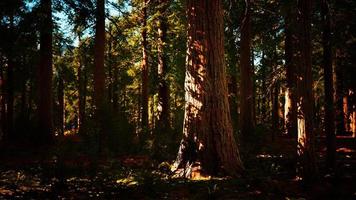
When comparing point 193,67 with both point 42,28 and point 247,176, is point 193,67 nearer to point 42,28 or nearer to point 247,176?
point 247,176

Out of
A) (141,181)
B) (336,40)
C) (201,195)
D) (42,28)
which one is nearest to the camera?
(201,195)

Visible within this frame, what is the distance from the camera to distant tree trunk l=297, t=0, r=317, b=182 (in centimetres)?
765

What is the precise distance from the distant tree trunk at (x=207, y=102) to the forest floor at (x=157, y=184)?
1.65 feet

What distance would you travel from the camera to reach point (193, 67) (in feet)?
27.9

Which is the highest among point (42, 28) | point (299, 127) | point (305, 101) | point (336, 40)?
point (42, 28)

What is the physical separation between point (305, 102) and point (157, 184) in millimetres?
3815

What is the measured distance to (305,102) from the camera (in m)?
7.70

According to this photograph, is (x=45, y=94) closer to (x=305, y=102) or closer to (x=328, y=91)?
(x=305, y=102)

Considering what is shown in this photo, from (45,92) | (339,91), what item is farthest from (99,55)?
(339,91)

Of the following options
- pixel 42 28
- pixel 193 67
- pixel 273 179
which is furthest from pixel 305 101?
pixel 42 28

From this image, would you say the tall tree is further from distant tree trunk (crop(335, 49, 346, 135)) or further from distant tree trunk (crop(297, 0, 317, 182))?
distant tree trunk (crop(335, 49, 346, 135))

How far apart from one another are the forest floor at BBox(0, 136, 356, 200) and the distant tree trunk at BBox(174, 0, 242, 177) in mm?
504

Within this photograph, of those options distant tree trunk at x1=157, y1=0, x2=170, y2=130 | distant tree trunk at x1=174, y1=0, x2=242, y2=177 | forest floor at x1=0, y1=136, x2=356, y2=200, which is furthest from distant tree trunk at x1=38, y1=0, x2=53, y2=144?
distant tree trunk at x1=174, y1=0, x2=242, y2=177

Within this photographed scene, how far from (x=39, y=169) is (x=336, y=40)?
10.0 metres
